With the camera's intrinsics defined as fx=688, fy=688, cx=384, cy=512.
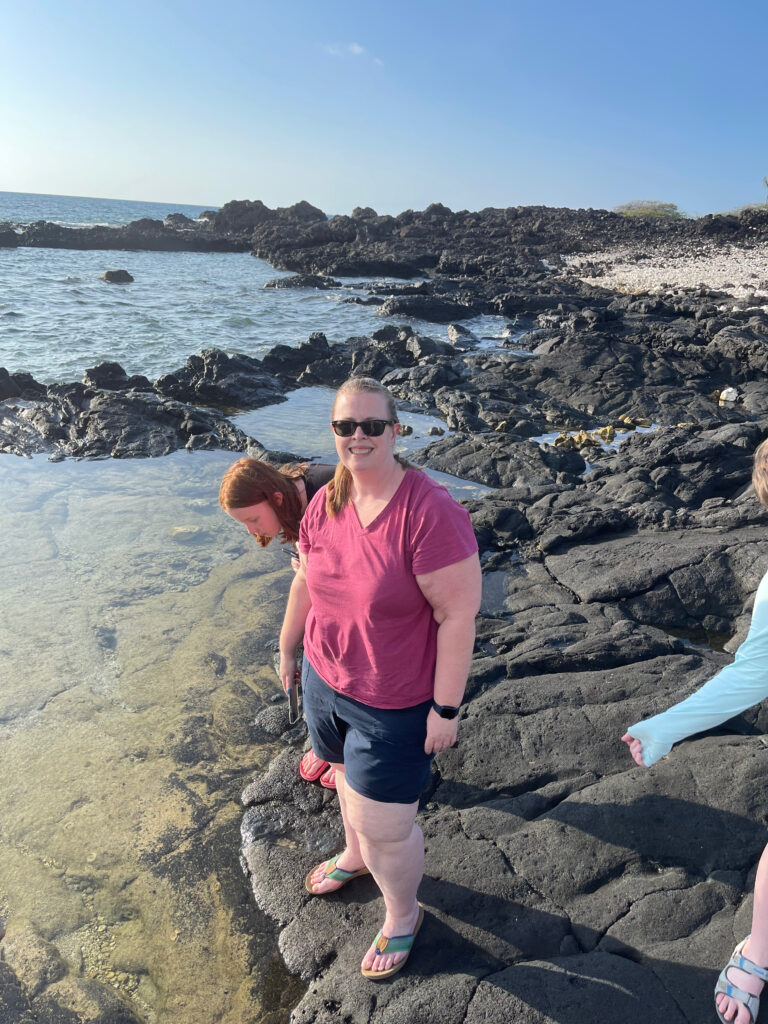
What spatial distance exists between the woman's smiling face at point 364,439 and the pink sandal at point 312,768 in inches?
84.9

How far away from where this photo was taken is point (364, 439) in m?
2.21

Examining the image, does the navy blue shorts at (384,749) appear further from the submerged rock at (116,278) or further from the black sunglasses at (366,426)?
the submerged rock at (116,278)

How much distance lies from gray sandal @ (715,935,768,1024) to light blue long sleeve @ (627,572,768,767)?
2.19 ft

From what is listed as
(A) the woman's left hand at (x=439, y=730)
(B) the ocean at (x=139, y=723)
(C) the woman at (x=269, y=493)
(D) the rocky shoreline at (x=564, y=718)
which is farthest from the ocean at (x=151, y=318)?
(A) the woman's left hand at (x=439, y=730)

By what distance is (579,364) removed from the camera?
14.5 meters

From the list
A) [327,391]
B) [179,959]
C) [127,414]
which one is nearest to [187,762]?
[179,959]

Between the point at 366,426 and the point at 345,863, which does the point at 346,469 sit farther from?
the point at 345,863

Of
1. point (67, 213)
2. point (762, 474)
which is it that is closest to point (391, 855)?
point (762, 474)

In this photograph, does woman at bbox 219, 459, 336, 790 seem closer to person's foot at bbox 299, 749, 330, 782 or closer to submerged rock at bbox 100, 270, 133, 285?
person's foot at bbox 299, 749, 330, 782

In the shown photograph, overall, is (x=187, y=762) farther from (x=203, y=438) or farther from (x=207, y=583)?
(x=203, y=438)

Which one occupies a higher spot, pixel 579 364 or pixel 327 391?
pixel 579 364

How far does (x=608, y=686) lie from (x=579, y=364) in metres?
11.8

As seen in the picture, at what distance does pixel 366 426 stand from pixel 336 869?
200 cm

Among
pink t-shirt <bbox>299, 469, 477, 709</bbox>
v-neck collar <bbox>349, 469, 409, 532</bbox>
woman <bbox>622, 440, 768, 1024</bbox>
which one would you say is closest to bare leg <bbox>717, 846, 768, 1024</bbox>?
woman <bbox>622, 440, 768, 1024</bbox>
